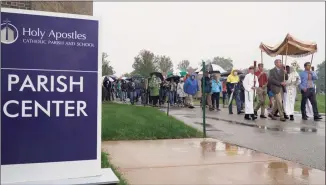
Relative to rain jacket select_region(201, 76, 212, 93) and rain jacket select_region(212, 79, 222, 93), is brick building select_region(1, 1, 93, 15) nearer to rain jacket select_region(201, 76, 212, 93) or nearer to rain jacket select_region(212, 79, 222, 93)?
rain jacket select_region(201, 76, 212, 93)

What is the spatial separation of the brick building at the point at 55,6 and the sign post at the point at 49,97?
558 centimetres

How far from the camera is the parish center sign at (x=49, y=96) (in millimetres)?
2682

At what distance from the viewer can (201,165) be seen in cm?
486

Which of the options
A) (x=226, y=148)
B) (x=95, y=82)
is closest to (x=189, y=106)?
(x=226, y=148)

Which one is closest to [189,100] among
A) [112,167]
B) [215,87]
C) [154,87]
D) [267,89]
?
[154,87]

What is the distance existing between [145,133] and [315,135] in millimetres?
3775

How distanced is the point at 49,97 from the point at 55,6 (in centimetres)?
717

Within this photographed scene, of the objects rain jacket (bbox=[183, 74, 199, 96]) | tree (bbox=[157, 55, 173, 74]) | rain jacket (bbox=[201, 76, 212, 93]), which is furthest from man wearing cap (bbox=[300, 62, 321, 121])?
tree (bbox=[157, 55, 173, 74])

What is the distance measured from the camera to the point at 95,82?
2992 mm

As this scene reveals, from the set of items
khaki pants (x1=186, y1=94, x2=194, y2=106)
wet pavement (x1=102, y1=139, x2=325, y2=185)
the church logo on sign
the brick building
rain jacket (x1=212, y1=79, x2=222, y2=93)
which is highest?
the brick building

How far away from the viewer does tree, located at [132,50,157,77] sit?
136 feet

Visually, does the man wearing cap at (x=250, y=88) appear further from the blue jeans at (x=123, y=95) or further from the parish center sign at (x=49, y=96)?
the blue jeans at (x=123, y=95)

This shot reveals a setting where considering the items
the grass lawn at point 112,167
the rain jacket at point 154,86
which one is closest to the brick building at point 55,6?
the grass lawn at point 112,167

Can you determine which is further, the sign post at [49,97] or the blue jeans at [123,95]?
the blue jeans at [123,95]
